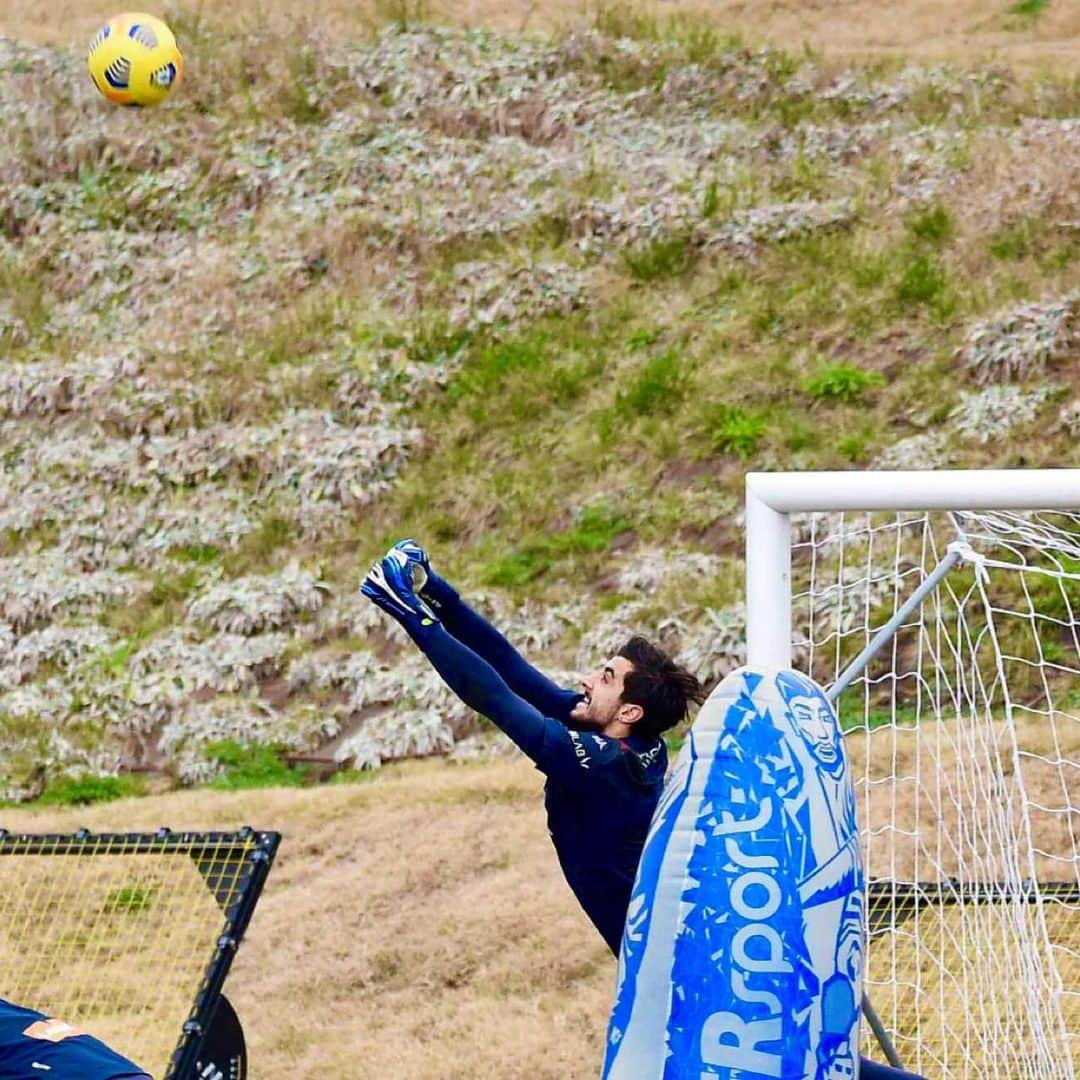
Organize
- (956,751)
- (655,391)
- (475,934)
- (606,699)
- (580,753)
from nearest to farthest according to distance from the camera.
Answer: (580,753), (606,699), (956,751), (475,934), (655,391)

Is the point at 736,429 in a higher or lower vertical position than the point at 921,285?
A: lower

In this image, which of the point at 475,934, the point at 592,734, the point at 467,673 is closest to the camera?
the point at 467,673

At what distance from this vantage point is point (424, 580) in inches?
187

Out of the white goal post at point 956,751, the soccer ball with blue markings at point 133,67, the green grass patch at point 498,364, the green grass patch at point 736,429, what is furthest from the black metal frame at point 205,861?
the green grass patch at point 498,364

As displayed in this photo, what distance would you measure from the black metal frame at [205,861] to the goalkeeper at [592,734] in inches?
75.8

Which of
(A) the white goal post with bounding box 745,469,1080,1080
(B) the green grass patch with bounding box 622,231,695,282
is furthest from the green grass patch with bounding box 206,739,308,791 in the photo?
(B) the green grass patch with bounding box 622,231,695,282

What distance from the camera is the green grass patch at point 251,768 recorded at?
467 inches

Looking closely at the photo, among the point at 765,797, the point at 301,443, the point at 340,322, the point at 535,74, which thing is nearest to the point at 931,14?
the point at 535,74

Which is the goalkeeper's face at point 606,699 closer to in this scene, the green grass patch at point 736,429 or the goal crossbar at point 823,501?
the goal crossbar at point 823,501

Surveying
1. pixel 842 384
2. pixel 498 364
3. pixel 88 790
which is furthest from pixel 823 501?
pixel 498 364

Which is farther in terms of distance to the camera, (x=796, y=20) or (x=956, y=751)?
(x=796, y=20)

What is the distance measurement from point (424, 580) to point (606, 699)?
0.63 meters

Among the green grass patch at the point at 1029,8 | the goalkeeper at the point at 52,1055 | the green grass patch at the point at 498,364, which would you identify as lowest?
the goalkeeper at the point at 52,1055

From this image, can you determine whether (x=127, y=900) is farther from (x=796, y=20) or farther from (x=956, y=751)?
(x=796, y=20)
